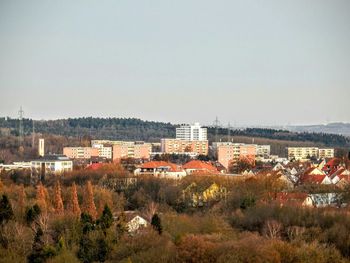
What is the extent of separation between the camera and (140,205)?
2961cm

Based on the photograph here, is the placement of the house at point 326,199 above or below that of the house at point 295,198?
below

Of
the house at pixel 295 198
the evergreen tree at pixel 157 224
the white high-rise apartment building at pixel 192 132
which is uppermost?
the white high-rise apartment building at pixel 192 132

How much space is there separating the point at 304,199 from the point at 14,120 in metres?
76.3

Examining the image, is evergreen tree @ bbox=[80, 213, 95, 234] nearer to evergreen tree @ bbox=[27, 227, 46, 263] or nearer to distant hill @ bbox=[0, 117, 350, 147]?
evergreen tree @ bbox=[27, 227, 46, 263]

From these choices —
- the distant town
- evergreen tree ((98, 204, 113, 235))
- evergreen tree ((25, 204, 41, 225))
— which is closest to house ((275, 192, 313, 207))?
the distant town

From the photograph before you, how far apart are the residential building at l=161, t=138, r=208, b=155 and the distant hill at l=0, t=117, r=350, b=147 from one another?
11240 mm

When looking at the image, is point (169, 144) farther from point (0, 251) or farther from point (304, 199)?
point (0, 251)

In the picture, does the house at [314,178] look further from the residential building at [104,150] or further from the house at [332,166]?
the residential building at [104,150]

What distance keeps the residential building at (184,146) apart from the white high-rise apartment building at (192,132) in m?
9.01

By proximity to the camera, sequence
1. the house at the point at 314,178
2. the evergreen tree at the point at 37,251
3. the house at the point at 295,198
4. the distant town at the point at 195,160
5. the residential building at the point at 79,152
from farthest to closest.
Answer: the residential building at the point at 79,152 → the distant town at the point at 195,160 → the house at the point at 314,178 → the house at the point at 295,198 → the evergreen tree at the point at 37,251

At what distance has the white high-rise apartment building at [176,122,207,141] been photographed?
8625 cm

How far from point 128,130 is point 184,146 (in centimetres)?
2692

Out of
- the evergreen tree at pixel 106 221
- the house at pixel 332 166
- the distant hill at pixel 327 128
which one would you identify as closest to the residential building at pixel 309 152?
the house at pixel 332 166

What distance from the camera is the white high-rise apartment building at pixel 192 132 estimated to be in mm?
86250
